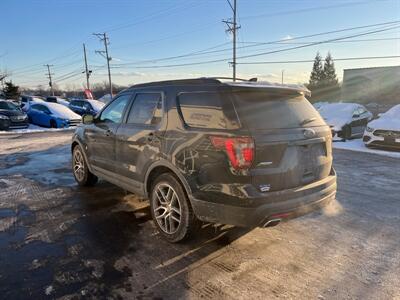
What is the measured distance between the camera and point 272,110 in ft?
11.3

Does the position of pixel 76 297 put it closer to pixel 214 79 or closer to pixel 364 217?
pixel 214 79

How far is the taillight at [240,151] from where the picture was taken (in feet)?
10.0

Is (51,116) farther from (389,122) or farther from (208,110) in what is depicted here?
(208,110)

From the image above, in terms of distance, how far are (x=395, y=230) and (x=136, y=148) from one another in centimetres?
337

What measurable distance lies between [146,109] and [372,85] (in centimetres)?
4321

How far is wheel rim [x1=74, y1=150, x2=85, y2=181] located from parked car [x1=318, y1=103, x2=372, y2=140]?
9.87m

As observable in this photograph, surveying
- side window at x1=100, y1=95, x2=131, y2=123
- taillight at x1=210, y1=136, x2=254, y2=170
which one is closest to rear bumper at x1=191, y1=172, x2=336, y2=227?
taillight at x1=210, y1=136, x2=254, y2=170

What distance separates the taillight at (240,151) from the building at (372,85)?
4177 cm

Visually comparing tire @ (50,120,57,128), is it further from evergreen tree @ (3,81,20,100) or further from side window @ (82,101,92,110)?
evergreen tree @ (3,81,20,100)

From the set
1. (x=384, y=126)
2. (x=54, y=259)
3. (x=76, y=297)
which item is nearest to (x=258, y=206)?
(x=76, y=297)

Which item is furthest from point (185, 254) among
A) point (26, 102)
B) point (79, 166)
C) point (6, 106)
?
point (26, 102)

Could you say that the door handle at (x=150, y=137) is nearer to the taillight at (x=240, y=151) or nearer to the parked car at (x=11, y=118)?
the taillight at (x=240, y=151)

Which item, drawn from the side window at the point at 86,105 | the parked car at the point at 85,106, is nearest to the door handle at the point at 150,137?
the parked car at the point at 85,106

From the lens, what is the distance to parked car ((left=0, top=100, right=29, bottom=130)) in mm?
17641
